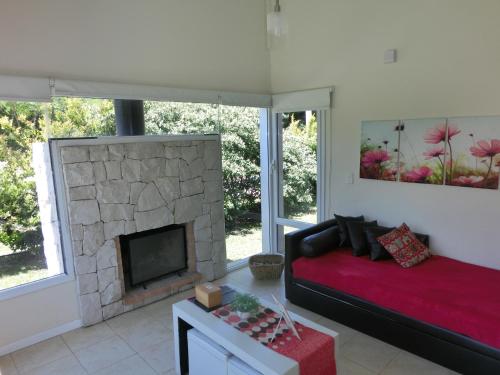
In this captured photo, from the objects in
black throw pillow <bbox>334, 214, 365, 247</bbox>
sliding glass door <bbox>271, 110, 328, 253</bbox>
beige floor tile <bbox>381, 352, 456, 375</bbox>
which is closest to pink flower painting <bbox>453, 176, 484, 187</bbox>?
black throw pillow <bbox>334, 214, 365, 247</bbox>

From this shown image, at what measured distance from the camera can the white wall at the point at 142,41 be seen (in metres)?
2.75

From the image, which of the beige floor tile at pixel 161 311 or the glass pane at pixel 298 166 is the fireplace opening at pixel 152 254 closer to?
the beige floor tile at pixel 161 311

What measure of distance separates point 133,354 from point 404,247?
253 centimetres

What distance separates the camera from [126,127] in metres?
3.40

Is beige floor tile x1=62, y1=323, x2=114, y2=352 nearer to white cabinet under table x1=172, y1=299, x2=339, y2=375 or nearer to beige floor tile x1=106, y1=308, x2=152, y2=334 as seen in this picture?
beige floor tile x1=106, y1=308, x2=152, y2=334

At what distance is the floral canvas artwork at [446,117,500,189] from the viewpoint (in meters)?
2.92

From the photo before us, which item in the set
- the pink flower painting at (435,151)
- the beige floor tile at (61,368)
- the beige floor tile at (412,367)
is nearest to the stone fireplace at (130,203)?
the beige floor tile at (61,368)

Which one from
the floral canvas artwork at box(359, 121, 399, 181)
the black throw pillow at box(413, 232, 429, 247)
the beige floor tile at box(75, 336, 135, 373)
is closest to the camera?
the beige floor tile at box(75, 336, 135, 373)

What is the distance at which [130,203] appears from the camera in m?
3.41

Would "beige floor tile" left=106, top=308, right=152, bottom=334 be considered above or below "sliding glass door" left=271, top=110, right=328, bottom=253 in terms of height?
below

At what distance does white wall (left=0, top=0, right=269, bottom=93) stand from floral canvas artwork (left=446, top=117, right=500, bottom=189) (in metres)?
2.32

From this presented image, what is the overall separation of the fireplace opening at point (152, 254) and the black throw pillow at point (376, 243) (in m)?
2.00

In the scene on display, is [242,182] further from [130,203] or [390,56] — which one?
[390,56]

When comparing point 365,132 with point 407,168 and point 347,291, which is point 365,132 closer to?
point 407,168
